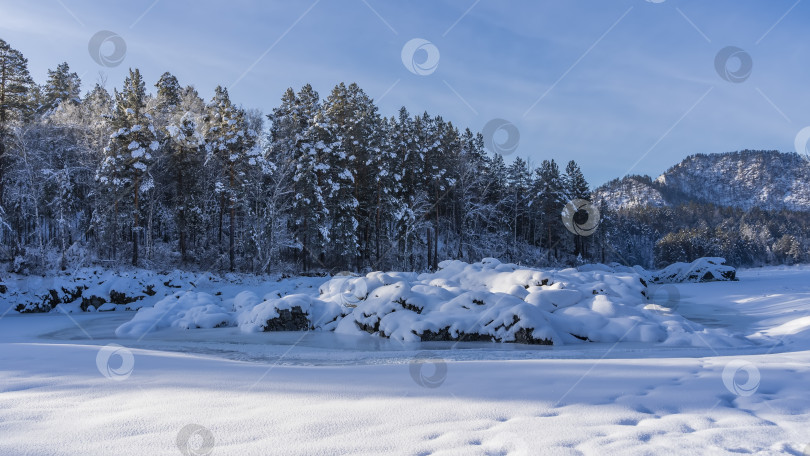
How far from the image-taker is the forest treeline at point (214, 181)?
25641 millimetres

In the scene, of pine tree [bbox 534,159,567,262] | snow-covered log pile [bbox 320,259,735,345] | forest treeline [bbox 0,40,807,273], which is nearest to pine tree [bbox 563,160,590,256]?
pine tree [bbox 534,159,567,262]

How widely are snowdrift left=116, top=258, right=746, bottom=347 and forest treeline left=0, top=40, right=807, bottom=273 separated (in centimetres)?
1365

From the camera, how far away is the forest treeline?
25641 mm

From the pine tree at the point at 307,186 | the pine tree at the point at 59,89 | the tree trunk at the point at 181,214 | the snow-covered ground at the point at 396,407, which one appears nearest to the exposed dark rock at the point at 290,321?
the snow-covered ground at the point at 396,407

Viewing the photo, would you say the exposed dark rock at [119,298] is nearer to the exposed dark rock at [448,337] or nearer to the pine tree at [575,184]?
the exposed dark rock at [448,337]

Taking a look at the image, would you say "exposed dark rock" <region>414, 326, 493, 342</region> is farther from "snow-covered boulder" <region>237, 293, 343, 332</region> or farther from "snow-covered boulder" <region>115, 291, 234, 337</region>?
"snow-covered boulder" <region>115, 291, 234, 337</region>

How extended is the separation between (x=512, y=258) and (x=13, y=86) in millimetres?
43082

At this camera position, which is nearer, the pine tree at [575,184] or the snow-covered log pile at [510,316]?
the snow-covered log pile at [510,316]

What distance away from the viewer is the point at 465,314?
436 inches

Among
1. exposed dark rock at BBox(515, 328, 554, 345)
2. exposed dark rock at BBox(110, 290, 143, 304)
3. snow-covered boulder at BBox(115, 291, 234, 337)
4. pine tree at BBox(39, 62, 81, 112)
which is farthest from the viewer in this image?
pine tree at BBox(39, 62, 81, 112)

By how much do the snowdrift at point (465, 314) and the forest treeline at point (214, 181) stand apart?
44.8 ft

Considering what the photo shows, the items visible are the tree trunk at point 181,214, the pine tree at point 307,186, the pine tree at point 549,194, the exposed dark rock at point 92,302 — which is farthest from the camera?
the pine tree at point 549,194

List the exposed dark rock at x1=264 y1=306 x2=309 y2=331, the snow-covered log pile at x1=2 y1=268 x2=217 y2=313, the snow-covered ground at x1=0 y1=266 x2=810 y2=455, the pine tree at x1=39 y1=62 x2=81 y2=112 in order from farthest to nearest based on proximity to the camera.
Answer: the pine tree at x1=39 y1=62 x2=81 y2=112, the snow-covered log pile at x1=2 y1=268 x2=217 y2=313, the exposed dark rock at x1=264 y1=306 x2=309 y2=331, the snow-covered ground at x1=0 y1=266 x2=810 y2=455

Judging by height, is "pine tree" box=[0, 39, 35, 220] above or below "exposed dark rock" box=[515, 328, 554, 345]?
above
